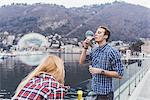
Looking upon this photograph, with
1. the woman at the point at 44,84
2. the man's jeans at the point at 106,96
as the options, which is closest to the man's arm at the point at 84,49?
the man's jeans at the point at 106,96

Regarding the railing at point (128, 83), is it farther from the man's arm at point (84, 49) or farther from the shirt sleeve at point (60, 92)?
the shirt sleeve at point (60, 92)

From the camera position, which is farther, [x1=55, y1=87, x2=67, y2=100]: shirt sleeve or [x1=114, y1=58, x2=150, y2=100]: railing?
[x1=114, y1=58, x2=150, y2=100]: railing

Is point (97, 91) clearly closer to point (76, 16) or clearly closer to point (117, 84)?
point (117, 84)

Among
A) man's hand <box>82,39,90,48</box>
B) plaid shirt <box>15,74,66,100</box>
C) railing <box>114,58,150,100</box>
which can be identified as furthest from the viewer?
railing <box>114,58,150,100</box>

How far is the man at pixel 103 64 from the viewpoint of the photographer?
2744 millimetres

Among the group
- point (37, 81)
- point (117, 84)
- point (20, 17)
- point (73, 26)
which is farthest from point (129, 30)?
point (37, 81)

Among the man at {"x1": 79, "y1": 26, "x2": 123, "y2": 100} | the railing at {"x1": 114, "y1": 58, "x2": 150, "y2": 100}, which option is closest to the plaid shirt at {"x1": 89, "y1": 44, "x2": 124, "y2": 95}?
the man at {"x1": 79, "y1": 26, "x2": 123, "y2": 100}

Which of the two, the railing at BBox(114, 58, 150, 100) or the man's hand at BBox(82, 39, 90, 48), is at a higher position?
the man's hand at BBox(82, 39, 90, 48)

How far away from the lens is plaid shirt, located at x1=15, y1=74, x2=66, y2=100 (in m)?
1.41

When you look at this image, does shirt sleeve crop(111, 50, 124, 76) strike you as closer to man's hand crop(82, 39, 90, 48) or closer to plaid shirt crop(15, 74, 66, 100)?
man's hand crop(82, 39, 90, 48)

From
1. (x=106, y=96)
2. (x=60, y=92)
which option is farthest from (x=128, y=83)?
(x=60, y=92)

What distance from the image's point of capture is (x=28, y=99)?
140 centimetres

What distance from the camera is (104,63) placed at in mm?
2799

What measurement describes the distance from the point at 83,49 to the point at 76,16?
92425 mm
